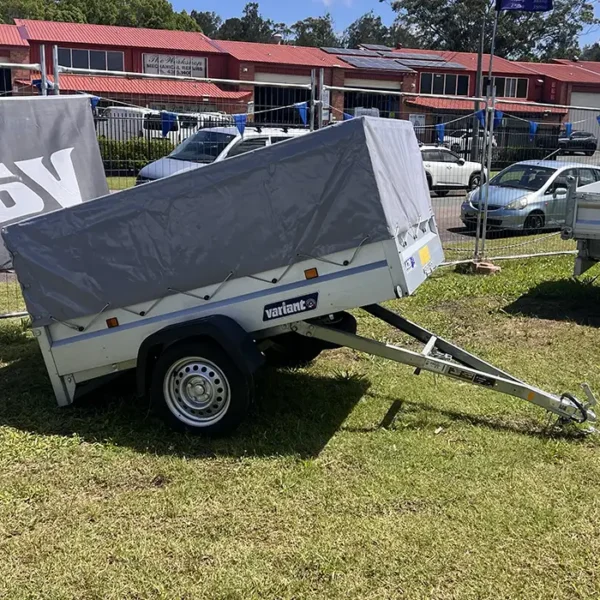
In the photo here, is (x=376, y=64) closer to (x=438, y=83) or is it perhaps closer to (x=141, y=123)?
(x=438, y=83)

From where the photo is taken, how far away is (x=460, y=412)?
17.9 feet

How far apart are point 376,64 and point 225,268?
144 feet

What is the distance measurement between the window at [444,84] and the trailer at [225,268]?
4665 cm

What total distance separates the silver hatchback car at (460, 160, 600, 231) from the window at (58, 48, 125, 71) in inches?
1225

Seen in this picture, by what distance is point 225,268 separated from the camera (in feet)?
15.8

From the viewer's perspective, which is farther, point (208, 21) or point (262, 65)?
point (208, 21)

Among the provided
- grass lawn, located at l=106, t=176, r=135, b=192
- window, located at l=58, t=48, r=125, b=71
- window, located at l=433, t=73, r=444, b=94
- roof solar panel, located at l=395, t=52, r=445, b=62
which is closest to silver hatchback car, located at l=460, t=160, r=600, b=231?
grass lawn, located at l=106, t=176, r=135, b=192

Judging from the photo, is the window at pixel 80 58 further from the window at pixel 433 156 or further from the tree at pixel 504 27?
the tree at pixel 504 27

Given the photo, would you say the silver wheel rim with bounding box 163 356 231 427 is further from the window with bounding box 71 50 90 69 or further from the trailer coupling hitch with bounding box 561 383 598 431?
the window with bounding box 71 50 90 69

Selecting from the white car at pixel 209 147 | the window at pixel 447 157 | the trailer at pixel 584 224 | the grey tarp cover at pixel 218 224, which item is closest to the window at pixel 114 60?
the window at pixel 447 157

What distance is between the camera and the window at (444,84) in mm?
49219

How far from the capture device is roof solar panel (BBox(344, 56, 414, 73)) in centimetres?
4494

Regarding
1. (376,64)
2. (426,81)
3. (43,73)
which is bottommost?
(43,73)

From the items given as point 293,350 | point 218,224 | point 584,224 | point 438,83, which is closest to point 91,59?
point 438,83
